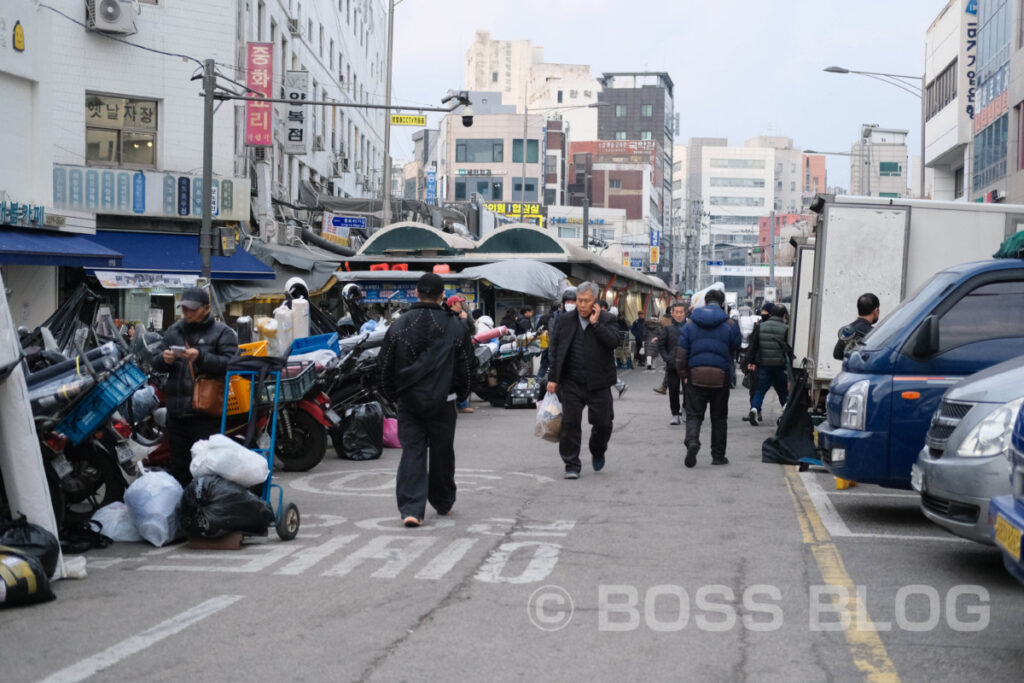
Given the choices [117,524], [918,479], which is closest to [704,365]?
[918,479]

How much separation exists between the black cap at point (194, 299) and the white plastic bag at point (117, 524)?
1534 millimetres

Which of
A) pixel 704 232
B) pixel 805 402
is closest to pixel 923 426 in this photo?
pixel 805 402

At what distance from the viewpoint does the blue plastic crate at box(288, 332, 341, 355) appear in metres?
11.2

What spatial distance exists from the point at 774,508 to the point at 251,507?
171 inches

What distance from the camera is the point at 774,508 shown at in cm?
991

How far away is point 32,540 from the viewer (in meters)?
6.74

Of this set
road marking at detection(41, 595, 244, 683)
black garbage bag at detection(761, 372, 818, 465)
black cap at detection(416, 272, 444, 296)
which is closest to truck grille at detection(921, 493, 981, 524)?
black cap at detection(416, 272, 444, 296)

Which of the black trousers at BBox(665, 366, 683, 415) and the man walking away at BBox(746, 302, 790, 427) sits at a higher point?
the man walking away at BBox(746, 302, 790, 427)

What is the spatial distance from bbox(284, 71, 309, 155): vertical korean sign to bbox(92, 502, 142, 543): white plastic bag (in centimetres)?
2584

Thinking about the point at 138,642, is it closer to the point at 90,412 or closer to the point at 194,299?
the point at 90,412

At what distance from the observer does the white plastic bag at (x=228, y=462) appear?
7957 mm

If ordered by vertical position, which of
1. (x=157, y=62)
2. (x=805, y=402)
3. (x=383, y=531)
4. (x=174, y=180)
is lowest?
(x=383, y=531)

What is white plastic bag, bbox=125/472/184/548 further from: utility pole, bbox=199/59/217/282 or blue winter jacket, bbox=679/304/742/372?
utility pole, bbox=199/59/217/282

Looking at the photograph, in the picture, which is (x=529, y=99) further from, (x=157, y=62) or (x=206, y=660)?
(x=206, y=660)
